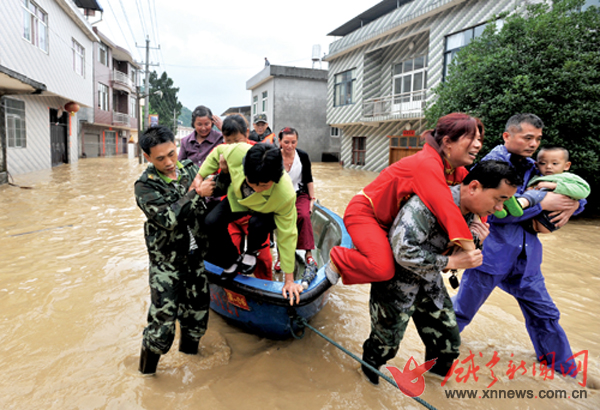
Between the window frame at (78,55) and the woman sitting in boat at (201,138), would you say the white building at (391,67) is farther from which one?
the window frame at (78,55)

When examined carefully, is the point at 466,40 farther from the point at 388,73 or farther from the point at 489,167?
the point at 489,167

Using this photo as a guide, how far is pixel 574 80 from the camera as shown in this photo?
7.35m

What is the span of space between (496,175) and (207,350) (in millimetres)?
2627

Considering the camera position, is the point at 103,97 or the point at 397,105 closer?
the point at 397,105

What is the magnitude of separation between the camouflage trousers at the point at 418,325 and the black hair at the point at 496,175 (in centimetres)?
80

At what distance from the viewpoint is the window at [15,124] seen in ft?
42.4

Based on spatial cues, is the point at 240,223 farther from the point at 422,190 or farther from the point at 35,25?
the point at 35,25

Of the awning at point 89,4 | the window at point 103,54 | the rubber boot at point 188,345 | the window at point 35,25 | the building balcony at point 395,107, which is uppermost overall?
the awning at point 89,4

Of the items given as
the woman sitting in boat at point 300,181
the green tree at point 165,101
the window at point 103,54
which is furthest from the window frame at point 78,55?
the green tree at point 165,101

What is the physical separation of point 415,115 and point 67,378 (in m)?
15.8

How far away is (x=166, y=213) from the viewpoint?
7.82 feet

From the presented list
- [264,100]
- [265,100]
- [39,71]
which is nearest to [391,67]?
[265,100]

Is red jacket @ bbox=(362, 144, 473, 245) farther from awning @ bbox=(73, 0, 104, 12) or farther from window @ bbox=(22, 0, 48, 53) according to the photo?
awning @ bbox=(73, 0, 104, 12)

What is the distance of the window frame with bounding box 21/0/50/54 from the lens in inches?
489
